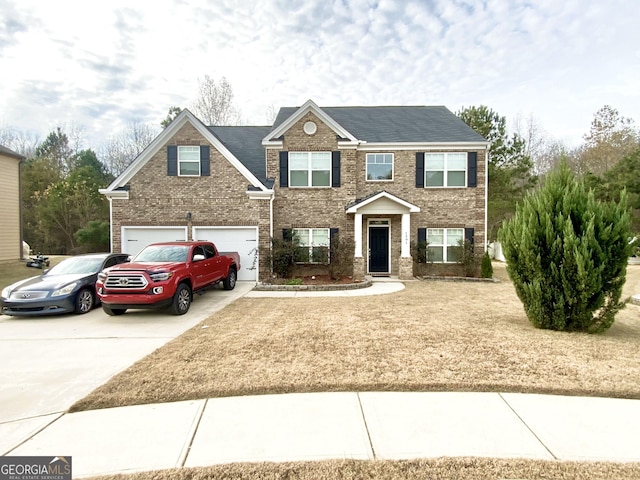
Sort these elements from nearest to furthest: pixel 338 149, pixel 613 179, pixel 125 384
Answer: pixel 125 384 → pixel 338 149 → pixel 613 179

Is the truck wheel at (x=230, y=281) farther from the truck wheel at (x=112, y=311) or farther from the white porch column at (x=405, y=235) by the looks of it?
the white porch column at (x=405, y=235)

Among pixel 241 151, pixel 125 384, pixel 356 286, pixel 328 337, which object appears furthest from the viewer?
pixel 241 151

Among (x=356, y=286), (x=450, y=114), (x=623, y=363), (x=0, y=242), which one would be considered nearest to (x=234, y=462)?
(x=623, y=363)

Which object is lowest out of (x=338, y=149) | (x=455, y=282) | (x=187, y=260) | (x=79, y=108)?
(x=455, y=282)

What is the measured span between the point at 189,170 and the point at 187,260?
→ 6.50 m

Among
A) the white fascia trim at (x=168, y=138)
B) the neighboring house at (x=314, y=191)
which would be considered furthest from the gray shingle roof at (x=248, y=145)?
the white fascia trim at (x=168, y=138)

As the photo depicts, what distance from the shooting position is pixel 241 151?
17422mm

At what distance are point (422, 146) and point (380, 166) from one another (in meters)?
2.02

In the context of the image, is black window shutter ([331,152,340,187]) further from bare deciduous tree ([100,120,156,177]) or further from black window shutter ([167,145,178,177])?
bare deciduous tree ([100,120,156,177])

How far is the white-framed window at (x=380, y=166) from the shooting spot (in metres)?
15.9

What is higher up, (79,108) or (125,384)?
(79,108)

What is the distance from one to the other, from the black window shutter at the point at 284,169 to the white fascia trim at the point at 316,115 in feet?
2.71

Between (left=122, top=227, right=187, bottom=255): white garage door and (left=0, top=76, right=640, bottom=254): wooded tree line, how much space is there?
53.4ft

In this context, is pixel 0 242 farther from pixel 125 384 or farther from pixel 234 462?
pixel 234 462
